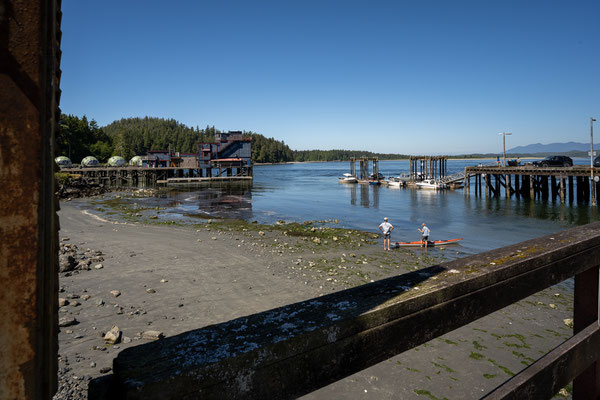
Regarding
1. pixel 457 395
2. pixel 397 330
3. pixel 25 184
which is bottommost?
pixel 457 395

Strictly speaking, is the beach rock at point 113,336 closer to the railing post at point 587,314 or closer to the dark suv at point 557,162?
the railing post at point 587,314

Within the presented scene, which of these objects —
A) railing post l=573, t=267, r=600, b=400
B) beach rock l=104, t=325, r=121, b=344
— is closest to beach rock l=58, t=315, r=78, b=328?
beach rock l=104, t=325, r=121, b=344

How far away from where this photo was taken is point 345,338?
1285 millimetres

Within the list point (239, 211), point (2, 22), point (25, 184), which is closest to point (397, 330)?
point (25, 184)

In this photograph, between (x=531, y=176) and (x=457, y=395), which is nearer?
(x=457, y=395)

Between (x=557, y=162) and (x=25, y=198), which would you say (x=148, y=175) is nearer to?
(x=557, y=162)

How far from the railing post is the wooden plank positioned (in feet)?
0.22

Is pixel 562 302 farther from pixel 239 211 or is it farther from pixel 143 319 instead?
pixel 239 211

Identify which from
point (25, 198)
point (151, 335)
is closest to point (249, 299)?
point (151, 335)

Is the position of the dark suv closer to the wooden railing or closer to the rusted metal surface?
the wooden railing

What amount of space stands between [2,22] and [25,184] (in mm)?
342

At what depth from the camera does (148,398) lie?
3.05 feet

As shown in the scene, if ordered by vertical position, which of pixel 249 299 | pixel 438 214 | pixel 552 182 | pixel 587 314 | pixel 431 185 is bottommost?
pixel 249 299

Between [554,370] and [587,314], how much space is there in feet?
2.30
